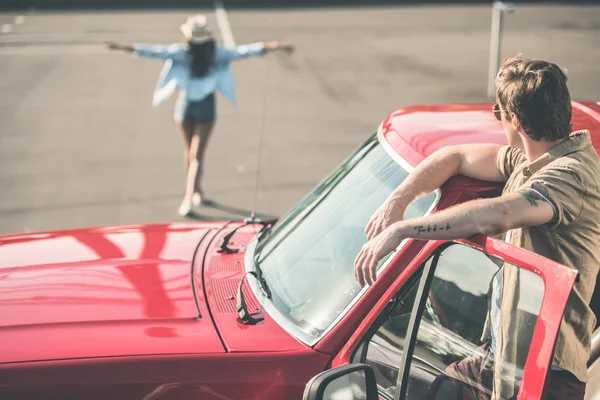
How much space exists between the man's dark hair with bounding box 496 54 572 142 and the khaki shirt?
80 millimetres

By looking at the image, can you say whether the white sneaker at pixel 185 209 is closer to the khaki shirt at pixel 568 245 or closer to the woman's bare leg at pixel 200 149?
the woman's bare leg at pixel 200 149

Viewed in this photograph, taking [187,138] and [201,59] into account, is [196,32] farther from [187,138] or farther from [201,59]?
[187,138]

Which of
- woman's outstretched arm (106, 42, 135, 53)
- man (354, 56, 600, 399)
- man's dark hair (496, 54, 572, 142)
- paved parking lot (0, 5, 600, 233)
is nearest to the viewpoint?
man (354, 56, 600, 399)

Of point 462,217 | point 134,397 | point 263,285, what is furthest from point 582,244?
point 134,397

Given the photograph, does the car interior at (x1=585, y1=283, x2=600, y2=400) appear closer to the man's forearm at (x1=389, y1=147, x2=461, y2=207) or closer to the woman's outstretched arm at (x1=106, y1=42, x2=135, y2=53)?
the man's forearm at (x1=389, y1=147, x2=461, y2=207)

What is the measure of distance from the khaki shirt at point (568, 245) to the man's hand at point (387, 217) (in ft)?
1.37

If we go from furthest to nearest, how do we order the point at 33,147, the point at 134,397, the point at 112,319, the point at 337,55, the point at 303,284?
1. the point at 337,55
2. the point at 33,147
3. the point at 303,284
4. the point at 112,319
5. the point at 134,397

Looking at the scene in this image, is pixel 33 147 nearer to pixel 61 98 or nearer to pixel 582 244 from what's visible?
pixel 61 98

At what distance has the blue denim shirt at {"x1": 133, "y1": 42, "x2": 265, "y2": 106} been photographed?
781cm

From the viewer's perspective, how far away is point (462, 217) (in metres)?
2.37

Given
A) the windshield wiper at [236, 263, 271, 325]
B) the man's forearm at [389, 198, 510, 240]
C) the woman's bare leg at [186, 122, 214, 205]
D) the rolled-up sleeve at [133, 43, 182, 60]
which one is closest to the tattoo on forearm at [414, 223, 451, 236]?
the man's forearm at [389, 198, 510, 240]

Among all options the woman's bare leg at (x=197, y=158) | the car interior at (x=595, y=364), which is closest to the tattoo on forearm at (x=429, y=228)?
the car interior at (x=595, y=364)

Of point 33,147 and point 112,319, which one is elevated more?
point 112,319

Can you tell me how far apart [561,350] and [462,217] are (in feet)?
1.64
